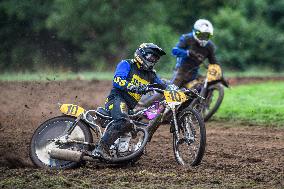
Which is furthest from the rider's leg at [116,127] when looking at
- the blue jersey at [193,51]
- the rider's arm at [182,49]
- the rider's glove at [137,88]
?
the blue jersey at [193,51]

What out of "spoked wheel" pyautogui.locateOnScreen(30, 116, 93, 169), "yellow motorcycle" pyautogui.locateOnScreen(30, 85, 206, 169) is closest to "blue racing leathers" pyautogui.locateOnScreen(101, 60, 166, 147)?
"yellow motorcycle" pyautogui.locateOnScreen(30, 85, 206, 169)

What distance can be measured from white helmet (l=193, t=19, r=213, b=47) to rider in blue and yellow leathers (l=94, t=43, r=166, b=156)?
19.2ft

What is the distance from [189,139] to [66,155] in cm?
175

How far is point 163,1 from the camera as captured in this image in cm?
4366

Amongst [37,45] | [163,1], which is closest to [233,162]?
[37,45]

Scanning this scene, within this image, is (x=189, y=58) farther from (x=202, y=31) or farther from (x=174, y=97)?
(x=174, y=97)

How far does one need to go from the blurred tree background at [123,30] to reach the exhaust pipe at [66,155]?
787 inches

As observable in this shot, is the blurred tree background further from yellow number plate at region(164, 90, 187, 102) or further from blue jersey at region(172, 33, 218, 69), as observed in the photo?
yellow number plate at region(164, 90, 187, 102)

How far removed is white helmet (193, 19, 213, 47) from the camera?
54.6 ft

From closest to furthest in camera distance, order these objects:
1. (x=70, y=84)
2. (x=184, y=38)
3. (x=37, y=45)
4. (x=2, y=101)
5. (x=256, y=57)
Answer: (x=184, y=38) → (x=2, y=101) → (x=70, y=84) → (x=37, y=45) → (x=256, y=57)

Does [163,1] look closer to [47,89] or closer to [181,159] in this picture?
[47,89]

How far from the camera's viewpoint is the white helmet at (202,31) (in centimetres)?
1664

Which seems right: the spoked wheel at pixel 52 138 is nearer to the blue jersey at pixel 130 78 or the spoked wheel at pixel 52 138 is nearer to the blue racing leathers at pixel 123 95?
the blue racing leathers at pixel 123 95

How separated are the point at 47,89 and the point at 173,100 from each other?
1180 cm
